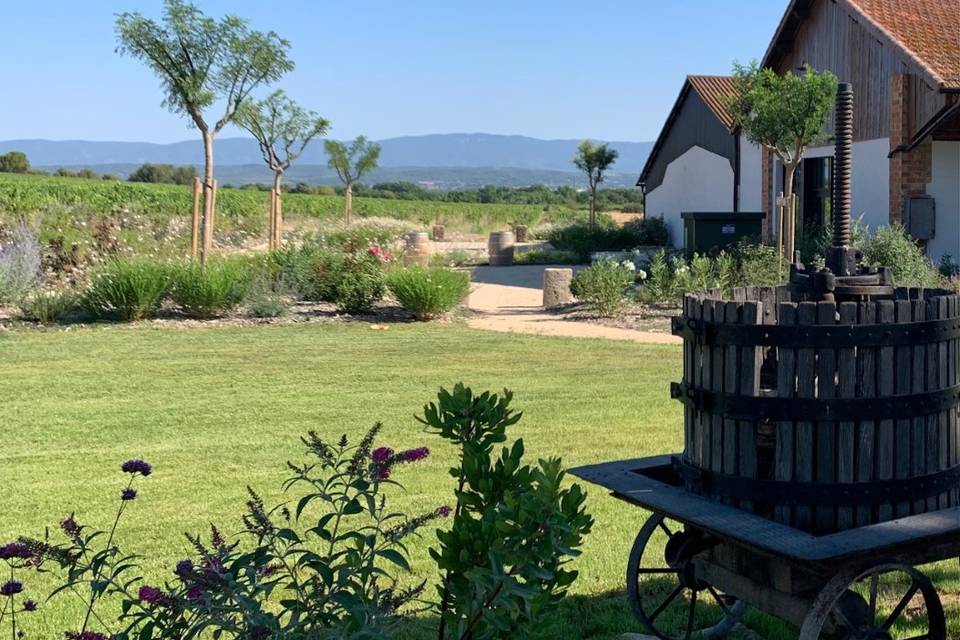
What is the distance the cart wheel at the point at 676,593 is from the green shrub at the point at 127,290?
10724 mm

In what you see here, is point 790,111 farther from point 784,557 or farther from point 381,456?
point 381,456

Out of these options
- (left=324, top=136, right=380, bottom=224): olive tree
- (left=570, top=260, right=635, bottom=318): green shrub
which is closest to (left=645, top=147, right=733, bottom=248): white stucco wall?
(left=570, top=260, right=635, bottom=318): green shrub

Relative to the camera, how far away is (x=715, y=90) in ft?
103

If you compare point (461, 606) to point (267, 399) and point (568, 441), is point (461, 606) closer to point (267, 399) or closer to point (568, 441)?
point (568, 441)

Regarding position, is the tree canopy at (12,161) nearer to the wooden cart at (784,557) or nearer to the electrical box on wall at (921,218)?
the electrical box on wall at (921,218)

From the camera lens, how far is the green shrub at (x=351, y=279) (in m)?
16.0

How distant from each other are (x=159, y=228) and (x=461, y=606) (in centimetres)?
1890

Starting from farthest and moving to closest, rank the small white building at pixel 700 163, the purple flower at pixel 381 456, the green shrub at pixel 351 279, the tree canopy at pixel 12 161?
the tree canopy at pixel 12 161
the small white building at pixel 700 163
the green shrub at pixel 351 279
the purple flower at pixel 381 456

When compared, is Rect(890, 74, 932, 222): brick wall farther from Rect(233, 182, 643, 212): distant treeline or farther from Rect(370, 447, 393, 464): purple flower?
Rect(233, 182, 643, 212): distant treeline

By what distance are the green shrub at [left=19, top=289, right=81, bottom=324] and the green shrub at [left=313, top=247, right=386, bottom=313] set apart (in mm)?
3470

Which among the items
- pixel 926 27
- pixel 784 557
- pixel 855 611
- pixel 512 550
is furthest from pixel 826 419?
pixel 926 27

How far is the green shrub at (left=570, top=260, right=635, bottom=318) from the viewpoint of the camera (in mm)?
16141

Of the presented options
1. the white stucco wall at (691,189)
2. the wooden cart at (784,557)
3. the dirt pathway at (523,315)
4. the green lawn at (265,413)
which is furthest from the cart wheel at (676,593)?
the white stucco wall at (691,189)

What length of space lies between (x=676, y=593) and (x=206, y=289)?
38.0 feet
